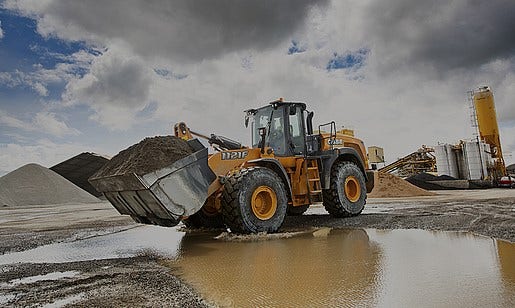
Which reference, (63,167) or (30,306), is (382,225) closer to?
(30,306)

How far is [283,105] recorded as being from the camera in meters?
6.99

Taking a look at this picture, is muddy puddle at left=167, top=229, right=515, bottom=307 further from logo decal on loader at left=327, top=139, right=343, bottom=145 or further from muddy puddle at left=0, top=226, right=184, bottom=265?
logo decal on loader at left=327, top=139, right=343, bottom=145

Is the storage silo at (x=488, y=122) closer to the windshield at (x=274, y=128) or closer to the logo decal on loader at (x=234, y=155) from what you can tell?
the windshield at (x=274, y=128)

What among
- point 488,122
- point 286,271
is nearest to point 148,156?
point 286,271

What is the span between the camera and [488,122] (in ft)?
94.0

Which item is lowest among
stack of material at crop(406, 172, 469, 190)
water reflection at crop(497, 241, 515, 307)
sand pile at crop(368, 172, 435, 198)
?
water reflection at crop(497, 241, 515, 307)

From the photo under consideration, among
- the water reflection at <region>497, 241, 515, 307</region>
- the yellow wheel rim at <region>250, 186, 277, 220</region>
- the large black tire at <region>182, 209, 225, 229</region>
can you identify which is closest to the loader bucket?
the yellow wheel rim at <region>250, 186, 277, 220</region>

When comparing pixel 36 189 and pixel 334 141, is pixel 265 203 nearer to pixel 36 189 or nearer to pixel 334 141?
pixel 334 141

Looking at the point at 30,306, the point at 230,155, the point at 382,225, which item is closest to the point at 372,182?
the point at 382,225

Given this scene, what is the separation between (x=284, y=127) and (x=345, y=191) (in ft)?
6.02

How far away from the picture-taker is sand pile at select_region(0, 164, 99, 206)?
80.5ft

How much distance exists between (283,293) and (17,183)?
91.6ft

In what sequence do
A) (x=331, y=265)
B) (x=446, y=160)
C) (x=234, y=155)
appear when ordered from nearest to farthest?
1. (x=331, y=265)
2. (x=234, y=155)
3. (x=446, y=160)

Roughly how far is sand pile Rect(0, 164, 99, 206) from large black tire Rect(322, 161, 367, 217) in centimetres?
2264
